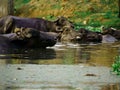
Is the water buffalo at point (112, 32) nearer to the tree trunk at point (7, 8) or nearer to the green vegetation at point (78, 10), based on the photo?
the tree trunk at point (7, 8)

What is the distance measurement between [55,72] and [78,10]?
27219 mm

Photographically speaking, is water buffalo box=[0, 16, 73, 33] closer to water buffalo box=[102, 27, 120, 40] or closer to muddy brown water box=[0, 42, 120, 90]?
water buffalo box=[102, 27, 120, 40]

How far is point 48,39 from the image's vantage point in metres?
15.7

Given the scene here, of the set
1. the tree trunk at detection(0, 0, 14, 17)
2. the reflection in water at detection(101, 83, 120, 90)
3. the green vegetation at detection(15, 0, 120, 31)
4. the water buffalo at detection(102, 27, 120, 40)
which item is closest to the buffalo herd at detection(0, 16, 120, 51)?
the water buffalo at detection(102, 27, 120, 40)

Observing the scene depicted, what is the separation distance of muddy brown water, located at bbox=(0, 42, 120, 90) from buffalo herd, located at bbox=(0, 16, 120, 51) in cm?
82

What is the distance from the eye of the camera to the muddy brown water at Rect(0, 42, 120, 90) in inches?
319

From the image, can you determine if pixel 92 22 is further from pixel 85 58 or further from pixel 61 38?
pixel 85 58

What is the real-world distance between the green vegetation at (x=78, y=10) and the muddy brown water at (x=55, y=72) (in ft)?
62.9

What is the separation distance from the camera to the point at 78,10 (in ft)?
121

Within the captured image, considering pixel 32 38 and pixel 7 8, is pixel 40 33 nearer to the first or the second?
pixel 32 38

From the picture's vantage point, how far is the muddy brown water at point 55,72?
8.11 m

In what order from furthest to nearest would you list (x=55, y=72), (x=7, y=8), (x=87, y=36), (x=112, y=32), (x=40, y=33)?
1. (x=7, y=8)
2. (x=112, y=32)
3. (x=87, y=36)
4. (x=40, y=33)
5. (x=55, y=72)

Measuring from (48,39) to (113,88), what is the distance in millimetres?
7874

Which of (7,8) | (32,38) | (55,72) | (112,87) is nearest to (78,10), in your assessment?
(7,8)
